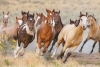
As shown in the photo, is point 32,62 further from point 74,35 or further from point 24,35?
point 74,35

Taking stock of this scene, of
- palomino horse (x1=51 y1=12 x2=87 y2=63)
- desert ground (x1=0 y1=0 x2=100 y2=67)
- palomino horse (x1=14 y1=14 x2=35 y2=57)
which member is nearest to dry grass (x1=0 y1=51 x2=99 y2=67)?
desert ground (x1=0 y1=0 x2=100 y2=67)

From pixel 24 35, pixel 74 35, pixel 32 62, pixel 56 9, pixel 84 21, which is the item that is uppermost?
pixel 84 21

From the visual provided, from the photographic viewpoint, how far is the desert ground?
15016 mm

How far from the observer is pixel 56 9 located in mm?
40500

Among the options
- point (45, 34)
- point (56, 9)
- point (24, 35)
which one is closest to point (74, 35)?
point (45, 34)

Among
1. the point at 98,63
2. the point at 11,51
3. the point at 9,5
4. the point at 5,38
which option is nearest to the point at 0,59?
the point at 5,38

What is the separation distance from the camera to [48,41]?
53.7 feet

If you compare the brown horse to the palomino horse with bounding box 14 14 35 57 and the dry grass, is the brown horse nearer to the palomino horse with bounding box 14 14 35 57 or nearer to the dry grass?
the palomino horse with bounding box 14 14 35 57

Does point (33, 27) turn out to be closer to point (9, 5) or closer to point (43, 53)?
point (43, 53)

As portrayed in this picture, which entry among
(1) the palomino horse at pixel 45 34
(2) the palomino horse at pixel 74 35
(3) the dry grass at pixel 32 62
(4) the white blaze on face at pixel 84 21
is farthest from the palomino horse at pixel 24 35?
(4) the white blaze on face at pixel 84 21

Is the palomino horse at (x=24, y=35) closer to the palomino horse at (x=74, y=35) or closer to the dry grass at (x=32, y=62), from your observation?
the dry grass at (x=32, y=62)

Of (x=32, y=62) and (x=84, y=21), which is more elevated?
(x=84, y=21)

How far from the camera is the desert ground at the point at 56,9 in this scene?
15016 millimetres

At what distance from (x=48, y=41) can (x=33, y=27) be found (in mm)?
990
